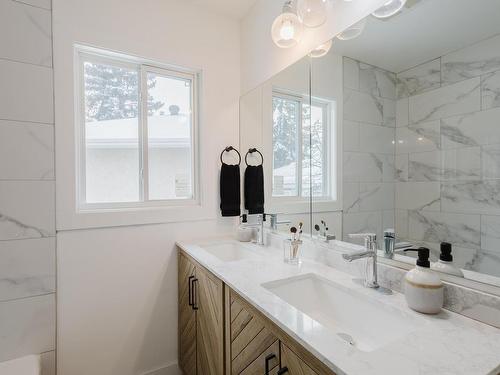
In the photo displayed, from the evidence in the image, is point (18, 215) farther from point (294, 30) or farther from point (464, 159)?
point (464, 159)

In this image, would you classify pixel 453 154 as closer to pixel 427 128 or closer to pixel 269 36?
pixel 427 128

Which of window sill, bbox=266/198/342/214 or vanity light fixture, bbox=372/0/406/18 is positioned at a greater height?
vanity light fixture, bbox=372/0/406/18

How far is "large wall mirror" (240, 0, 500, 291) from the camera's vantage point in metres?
0.82

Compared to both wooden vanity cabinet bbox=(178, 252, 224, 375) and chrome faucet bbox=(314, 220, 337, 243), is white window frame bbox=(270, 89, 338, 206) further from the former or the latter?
wooden vanity cabinet bbox=(178, 252, 224, 375)

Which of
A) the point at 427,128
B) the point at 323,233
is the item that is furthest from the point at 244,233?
the point at 427,128

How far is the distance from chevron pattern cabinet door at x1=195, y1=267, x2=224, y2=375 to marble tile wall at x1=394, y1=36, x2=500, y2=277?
851 millimetres

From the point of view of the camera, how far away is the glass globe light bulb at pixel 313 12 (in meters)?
Answer: 1.28

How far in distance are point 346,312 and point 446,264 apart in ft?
1.30

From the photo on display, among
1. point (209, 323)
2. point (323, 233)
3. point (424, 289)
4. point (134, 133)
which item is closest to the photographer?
point (424, 289)

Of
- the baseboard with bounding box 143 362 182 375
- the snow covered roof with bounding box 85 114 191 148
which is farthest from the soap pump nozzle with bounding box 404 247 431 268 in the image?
the baseboard with bounding box 143 362 182 375

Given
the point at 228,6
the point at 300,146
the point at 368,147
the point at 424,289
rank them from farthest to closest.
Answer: the point at 228,6 → the point at 300,146 → the point at 368,147 → the point at 424,289

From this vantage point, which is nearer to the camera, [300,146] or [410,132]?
[410,132]

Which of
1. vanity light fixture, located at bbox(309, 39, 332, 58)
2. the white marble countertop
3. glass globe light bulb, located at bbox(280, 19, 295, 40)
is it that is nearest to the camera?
the white marble countertop

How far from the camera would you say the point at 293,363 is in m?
0.75
